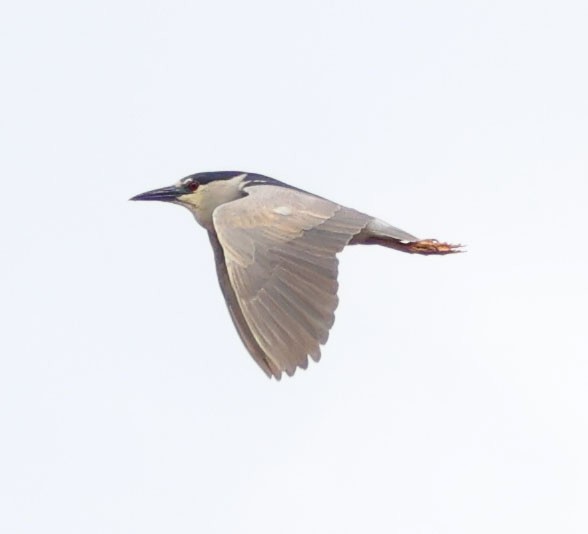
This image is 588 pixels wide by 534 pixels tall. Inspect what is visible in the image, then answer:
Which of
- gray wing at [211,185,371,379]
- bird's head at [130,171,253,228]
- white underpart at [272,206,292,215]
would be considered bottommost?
gray wing at [211,185,371,379]

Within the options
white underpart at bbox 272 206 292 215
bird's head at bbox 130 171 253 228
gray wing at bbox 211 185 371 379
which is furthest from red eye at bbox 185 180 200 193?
white underpart at bbox 272 206 292 215

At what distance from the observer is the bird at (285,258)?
1236 centimetres

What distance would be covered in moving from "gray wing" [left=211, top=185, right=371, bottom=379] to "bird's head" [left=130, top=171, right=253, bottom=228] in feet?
3.30

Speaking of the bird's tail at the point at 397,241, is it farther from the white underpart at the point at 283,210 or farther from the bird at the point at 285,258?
the white underpart at the point at 283,210

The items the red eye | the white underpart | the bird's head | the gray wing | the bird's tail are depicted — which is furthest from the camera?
the red eye

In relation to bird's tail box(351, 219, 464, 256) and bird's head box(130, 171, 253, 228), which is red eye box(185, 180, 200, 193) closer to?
bird's head box(130, 171, 253, 228)

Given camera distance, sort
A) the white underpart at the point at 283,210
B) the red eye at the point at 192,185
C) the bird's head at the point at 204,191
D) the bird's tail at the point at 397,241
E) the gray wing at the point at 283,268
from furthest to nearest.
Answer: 1. the red eye at the point at 192,185
2. the bird's head at the point at 204,191
3. the bird's tail at the point at 397,241
4. the white underpart at the point at 283,210
5. the gray wing at the point at 283,268

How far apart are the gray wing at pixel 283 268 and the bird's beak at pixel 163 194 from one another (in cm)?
142

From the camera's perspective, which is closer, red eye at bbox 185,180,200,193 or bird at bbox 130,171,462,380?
bird at bbox 130,171,462,380

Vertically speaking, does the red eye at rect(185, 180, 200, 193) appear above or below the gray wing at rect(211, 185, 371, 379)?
above

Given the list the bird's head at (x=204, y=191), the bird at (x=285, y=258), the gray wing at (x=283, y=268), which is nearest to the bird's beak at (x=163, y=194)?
the bird's head at (x=204, y=191)

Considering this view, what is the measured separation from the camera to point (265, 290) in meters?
12.7

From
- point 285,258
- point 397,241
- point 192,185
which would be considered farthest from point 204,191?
point 285,258

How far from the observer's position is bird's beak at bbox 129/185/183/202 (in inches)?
603
